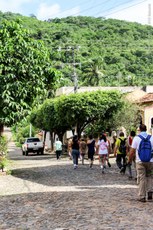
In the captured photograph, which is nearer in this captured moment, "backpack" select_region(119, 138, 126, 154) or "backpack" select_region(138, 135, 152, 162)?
"backpack" select_region(138, 135, 152, 162)

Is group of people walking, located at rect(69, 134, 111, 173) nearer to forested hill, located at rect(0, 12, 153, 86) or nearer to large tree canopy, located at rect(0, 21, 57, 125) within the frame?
large tree canopy, located at rect(0, 21, 57, 125)

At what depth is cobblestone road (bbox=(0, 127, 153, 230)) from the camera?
9613mm

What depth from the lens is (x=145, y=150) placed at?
12.3 metres

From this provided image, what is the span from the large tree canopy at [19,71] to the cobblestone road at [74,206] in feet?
13.9

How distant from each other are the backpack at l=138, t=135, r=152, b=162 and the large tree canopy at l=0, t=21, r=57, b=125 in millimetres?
9724

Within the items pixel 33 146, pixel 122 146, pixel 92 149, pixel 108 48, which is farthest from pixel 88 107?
pixel 108 48

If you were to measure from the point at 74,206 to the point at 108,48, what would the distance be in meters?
68.0

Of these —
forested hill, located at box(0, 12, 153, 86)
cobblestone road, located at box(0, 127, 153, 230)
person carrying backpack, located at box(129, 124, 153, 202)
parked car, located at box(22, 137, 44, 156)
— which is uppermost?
forested hill, located at box(0, 12, 153, 86)

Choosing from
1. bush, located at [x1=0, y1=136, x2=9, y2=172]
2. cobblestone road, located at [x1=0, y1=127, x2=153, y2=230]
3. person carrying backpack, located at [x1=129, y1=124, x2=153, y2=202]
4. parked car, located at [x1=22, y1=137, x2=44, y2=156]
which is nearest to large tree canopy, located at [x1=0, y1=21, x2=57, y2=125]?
bush, located at [x1=0, y1=136, x2=9, y2=172]

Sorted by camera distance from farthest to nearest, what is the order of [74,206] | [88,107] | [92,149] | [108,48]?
[108,48] → [88,107] → [92,149] → [74,206]

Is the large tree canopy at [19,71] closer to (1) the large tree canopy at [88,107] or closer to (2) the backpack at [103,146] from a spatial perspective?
(2) the backpack at [103,146]

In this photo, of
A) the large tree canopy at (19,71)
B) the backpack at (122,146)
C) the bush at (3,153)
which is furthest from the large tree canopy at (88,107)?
the backpack at (122,146)

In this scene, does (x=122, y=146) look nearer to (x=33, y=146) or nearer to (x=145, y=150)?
(x=145, y=150)

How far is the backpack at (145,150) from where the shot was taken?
12.3 meters
